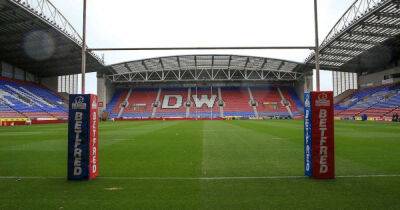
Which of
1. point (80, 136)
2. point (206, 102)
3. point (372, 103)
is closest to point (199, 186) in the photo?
point (80, 136)

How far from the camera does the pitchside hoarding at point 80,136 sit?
8.25 metres

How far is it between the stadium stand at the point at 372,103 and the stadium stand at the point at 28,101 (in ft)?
147

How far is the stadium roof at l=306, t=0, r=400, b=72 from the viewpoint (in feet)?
114

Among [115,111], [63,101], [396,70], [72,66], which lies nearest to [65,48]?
[72,66]

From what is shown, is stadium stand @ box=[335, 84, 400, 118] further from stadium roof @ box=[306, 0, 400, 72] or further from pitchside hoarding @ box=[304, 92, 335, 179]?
pitchside hoarding @ box=[304, 92, 335, 179]

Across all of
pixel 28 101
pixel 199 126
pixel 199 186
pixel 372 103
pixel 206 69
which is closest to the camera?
pixel 199 186

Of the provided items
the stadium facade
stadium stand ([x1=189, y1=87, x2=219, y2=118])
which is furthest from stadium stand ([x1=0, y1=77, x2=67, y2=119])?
stadium stand ([x1=189, y1=87, x2=219, y2=118])

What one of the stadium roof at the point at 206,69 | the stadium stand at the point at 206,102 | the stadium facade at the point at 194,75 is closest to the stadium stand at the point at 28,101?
the stadium facade at the point at 194,75

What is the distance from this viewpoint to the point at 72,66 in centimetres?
5850

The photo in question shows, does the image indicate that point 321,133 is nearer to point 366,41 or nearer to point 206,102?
point 366,41

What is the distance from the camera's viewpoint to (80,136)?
8.28m

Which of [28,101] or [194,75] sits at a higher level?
[194,75]

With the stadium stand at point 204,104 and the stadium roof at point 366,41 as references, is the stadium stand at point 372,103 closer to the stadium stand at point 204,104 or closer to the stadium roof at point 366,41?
the stadium roof at point 366,41

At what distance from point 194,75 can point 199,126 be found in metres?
39.4
